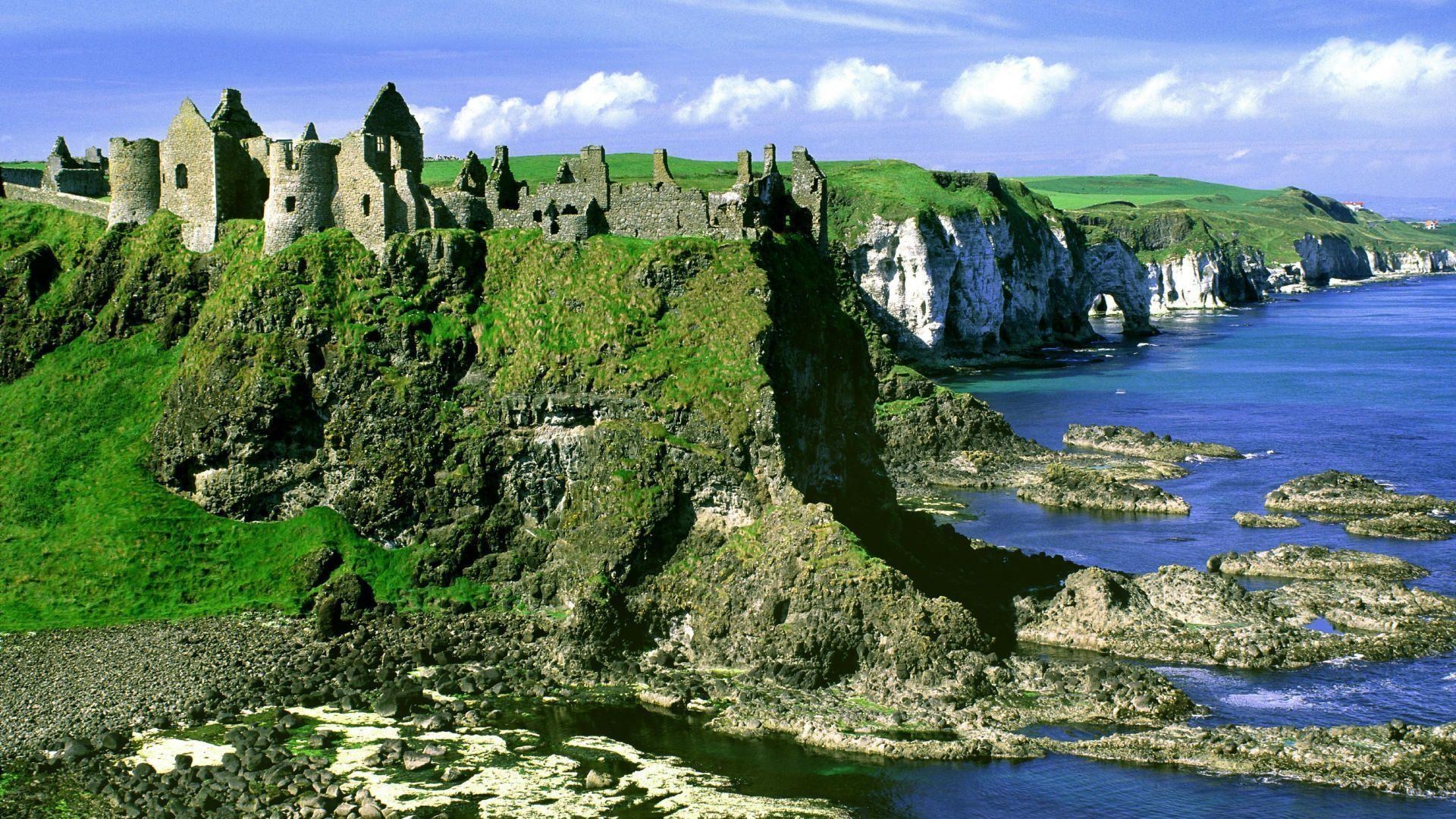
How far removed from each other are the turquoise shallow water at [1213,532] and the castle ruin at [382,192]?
78.8 feet

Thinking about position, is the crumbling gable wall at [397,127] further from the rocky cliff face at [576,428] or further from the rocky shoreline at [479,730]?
the rocky shoreline at [479,730]

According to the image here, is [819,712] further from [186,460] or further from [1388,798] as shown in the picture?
[186,460]

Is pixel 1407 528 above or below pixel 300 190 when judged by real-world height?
below

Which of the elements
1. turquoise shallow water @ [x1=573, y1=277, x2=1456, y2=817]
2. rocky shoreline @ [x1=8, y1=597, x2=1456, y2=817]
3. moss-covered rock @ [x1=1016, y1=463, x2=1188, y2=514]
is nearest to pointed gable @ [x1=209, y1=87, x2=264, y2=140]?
rocky shoreline @ [x1=8, y1=597, x2=1456, y2=817]

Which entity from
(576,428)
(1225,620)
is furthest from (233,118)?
(1225,620)

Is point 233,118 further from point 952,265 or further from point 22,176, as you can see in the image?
point 952,265

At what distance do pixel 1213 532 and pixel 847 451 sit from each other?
24.6 metres

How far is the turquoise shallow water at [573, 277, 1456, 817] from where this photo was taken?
41.8m

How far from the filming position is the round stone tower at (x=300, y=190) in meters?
63.7

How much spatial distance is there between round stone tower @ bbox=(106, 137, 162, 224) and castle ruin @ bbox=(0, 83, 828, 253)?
0.05 m

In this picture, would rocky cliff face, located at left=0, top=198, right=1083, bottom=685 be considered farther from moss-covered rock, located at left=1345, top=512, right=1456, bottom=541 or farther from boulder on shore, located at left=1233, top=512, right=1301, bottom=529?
moss-covered rock, located at left=1345, top=512, right=1456, bottom=541

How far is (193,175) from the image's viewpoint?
6781 cm

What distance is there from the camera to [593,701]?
49.7 metres

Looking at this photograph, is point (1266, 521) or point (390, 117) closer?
point (390, 117)
